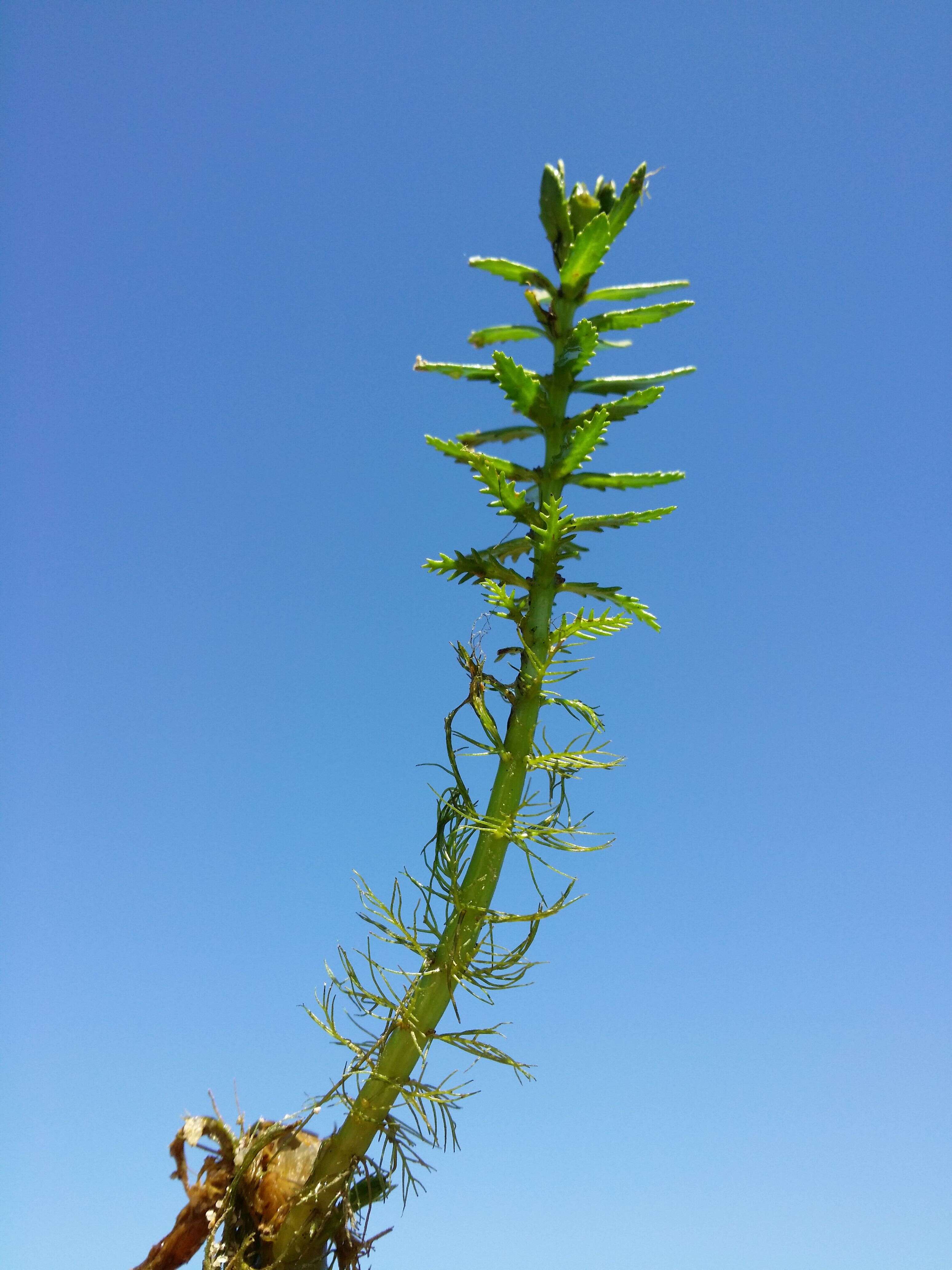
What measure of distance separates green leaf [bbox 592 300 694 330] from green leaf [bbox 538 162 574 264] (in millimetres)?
234

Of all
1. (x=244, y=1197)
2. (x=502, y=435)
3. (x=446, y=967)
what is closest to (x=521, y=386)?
(x=502, y=435)

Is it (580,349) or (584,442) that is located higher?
(580,349)

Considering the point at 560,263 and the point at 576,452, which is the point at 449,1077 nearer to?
the point at 576,452

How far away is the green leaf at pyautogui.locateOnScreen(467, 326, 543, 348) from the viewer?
3.50 meters

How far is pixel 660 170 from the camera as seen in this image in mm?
3373

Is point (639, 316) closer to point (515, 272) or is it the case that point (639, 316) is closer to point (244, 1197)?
point (515, 272)

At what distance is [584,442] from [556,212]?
0.96 metres

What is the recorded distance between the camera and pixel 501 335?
3551 mm

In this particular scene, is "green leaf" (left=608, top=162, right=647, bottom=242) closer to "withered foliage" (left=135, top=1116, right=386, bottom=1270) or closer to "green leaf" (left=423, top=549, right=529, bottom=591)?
"green leaf" (left=423, top=549, right=529, bottom=591)

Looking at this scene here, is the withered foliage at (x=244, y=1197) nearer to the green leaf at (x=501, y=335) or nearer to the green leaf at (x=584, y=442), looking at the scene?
the green leaf at (x=584, y=442)

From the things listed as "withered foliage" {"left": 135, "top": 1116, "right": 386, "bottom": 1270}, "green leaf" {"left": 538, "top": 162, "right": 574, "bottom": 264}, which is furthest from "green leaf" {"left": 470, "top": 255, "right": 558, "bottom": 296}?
"withered foliage" {"left": 135, "top": 1116, "right": 386, "bottom": 1270}

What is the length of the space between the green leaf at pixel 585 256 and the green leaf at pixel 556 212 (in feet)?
0.26

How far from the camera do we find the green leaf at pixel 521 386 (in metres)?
3.12

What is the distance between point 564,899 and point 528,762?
468 millimetres
